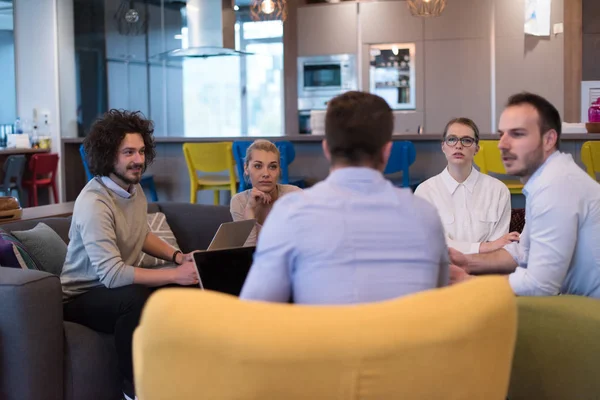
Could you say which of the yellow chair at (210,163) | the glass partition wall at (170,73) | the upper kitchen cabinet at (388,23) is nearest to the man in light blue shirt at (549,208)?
the yellow chair at (210,163)

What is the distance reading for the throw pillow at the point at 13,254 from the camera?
117 inches

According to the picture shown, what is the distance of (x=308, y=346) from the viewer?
1112 mm

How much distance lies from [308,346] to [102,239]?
1828 mm

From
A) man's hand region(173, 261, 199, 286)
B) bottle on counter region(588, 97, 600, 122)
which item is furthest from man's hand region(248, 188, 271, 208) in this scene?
bottle on counter region(588, 97, 600, 122)

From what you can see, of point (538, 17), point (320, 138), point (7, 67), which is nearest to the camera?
point (320, 138)

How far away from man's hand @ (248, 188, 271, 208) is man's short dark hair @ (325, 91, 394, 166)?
1746mm

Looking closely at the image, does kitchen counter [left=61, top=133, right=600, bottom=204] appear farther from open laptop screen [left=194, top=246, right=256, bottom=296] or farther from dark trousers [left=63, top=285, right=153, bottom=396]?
open laptop screen [left=194, top=246, right=256, bottom=296]

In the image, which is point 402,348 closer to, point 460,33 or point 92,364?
point 92,364

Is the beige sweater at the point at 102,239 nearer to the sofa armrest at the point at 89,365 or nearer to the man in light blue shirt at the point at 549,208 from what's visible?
the sofa armrest at the point at 89,365

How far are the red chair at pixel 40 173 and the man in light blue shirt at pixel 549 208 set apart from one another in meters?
6.73

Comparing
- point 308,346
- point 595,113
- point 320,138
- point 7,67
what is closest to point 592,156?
point 595,113

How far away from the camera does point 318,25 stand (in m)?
9.20

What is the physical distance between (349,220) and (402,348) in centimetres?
29

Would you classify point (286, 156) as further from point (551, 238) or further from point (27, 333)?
point (551, 238)
